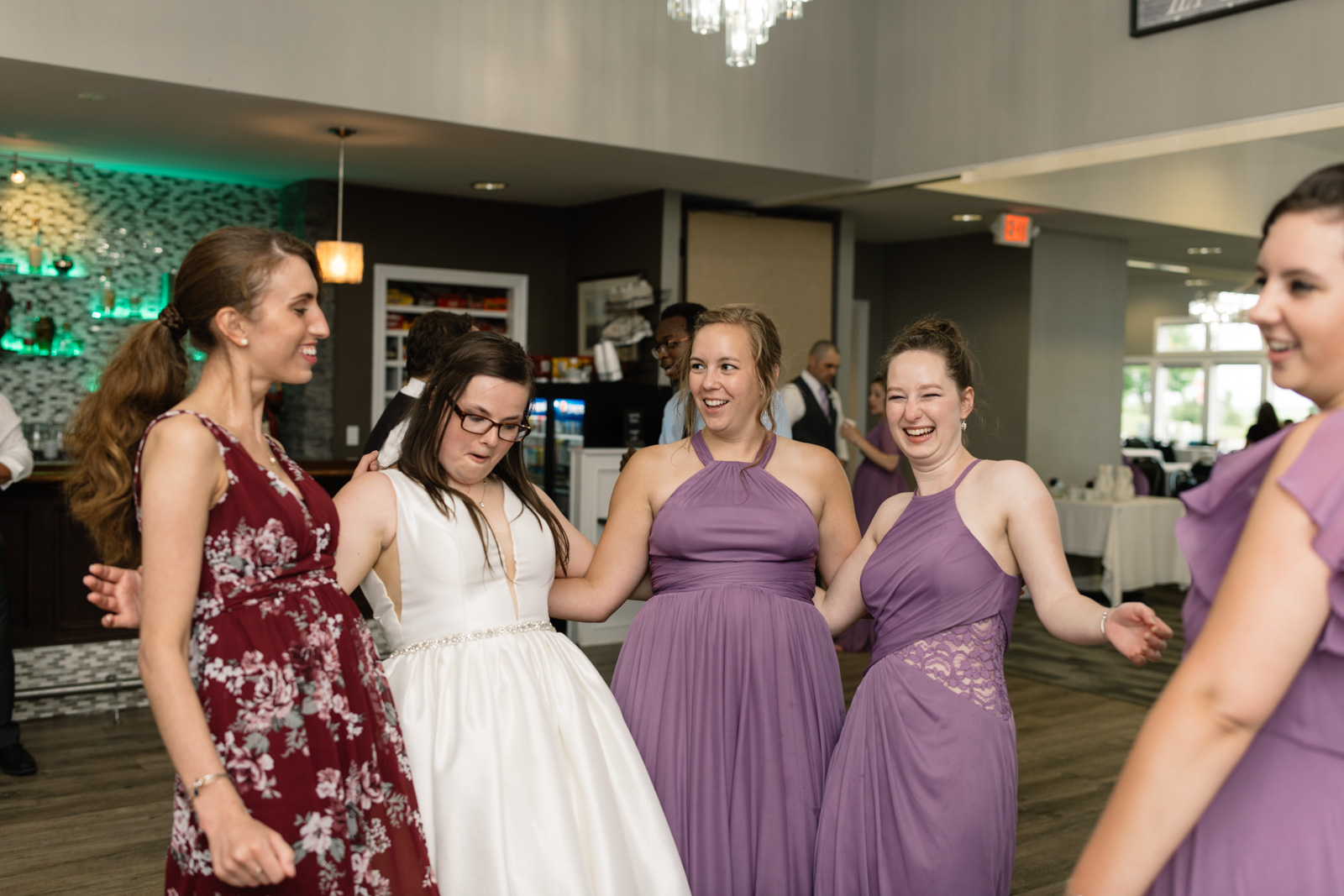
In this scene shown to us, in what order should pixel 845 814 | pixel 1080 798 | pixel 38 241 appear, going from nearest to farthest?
pixel 845 814 → pixel 1080 798 → pixel 38 241

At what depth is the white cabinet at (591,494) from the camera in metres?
6.60

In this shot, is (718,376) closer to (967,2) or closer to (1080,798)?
(1080,798)

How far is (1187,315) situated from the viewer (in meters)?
17.5

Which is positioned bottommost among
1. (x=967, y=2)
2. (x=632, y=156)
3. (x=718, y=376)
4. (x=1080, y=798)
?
(x=1080, y=798)

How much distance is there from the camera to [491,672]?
→ 6.10 feet

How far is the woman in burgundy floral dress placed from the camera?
56.3 inches

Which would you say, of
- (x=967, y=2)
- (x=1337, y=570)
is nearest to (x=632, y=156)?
(x=967, y=2)

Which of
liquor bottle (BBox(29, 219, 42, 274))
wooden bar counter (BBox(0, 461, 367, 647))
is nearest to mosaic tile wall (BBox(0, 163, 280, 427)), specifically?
liquor bottle (BBox(29, 219, 42, 274))

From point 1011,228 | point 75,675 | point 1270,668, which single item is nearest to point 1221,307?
point 1011,228

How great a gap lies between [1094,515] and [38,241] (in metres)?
8.04

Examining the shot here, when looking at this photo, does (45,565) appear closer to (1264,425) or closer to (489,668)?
(489,668)

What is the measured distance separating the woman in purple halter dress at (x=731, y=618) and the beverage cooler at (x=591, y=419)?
4445mm

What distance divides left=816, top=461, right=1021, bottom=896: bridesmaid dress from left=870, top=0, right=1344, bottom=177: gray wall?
4.24m

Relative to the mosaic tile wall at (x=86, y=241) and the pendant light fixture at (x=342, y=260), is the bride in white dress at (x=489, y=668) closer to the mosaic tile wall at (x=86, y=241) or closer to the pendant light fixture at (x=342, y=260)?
the pendant light fixture at (x=342, y=260)
